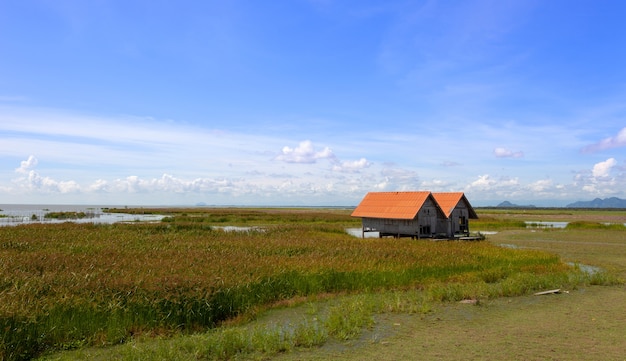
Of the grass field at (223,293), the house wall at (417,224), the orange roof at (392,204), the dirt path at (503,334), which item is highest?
the orange roof at (392,204)

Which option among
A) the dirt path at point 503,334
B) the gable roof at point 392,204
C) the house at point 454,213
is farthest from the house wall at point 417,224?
the dirt path at point 503,334

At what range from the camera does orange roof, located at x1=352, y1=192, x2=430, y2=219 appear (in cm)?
2928

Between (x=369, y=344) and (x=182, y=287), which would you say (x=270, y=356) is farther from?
(x=182, y=287)

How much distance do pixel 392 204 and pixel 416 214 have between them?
296 centimetres

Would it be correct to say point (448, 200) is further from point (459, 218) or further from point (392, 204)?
point (392, 204)

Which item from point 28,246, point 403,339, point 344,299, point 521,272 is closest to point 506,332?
point 403,339

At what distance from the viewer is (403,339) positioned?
8406 mm

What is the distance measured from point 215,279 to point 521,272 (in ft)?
38.5

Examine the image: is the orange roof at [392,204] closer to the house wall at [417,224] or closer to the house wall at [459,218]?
the house wall at [417,224]

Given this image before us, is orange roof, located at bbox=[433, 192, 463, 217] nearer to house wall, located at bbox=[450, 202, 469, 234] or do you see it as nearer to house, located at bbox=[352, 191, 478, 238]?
house, located at bbox=[352, 191, 478, 238]

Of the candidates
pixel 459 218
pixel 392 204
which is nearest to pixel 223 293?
pixel 392 204

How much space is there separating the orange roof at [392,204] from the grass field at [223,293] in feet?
35.2

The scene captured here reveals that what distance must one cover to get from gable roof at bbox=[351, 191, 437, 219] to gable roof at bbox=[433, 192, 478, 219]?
1.63 meters

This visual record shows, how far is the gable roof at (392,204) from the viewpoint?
2928 cm
